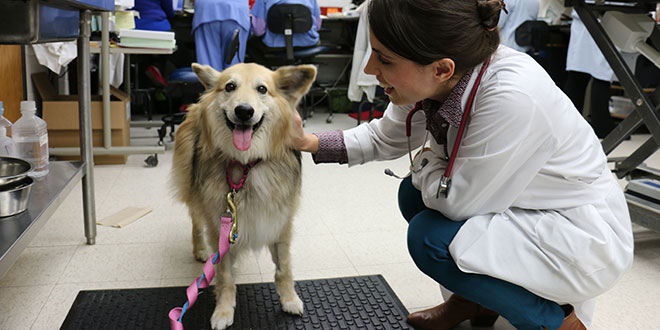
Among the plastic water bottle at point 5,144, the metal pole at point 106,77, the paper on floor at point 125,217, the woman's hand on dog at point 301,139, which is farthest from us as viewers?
the metal pole at point 106,77

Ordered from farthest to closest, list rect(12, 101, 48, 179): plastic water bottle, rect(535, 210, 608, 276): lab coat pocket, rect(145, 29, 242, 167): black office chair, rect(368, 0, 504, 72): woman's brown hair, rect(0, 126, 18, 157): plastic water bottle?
rect(145, 29, 242, 167): black office chair, rect(12, 101, 48, 179): plastic water bottle, rect(0, 126, 18, 157): plastic water bottle, rect(535, 210, 608, 276): lab coat pocket, rect(368, 0, 504, 72): woman's brown hair

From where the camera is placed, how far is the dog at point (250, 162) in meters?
1.49

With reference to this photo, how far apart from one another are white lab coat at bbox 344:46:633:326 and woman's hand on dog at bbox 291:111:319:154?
443 mm

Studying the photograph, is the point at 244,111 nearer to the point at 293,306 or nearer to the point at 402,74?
the point at 402,74

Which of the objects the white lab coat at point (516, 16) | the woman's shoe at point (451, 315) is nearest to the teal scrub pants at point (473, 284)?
the woman's shoe at point (451, 315)

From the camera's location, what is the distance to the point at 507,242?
1182mm

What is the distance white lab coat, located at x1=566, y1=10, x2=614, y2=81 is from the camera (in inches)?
173

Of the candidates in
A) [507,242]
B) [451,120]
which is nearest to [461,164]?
[451,120]

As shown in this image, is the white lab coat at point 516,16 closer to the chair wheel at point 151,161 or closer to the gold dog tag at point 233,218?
the chair wheel at point 151,161

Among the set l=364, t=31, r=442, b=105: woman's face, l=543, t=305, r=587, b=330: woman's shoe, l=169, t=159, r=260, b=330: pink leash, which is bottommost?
l=543, t=305, r=587, b=330: woman's shoe

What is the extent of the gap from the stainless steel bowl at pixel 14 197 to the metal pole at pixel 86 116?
542 millimetres

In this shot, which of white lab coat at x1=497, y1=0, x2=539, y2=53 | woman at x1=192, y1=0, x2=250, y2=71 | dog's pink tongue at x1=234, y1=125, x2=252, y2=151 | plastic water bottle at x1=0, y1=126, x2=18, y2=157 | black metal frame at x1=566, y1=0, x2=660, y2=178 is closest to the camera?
dog's pink tongue at x1=234, y1=125, x2=252, y2=151

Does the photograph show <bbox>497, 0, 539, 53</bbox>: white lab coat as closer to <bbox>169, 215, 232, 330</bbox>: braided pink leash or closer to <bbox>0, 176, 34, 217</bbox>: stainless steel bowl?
<bbox>169, 215, 232, 330</bbox>: braided pink leash

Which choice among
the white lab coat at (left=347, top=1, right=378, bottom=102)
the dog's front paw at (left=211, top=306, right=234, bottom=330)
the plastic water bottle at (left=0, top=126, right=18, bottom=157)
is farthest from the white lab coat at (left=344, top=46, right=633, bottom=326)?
the white lab coat at (left=347, top=1, right=378, bottom=102)
